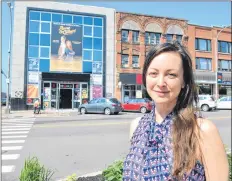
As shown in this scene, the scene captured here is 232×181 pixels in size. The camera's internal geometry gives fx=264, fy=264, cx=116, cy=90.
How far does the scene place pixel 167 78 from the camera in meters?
1.45

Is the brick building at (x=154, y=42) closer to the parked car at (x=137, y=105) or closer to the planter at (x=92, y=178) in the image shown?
the parked car at (x=137, y=105)

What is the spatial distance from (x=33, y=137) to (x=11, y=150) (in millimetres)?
2188

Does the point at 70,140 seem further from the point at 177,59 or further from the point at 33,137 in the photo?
the point at 177,59

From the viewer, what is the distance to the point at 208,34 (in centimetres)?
3634

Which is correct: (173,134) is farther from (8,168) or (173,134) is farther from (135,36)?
(135,36)

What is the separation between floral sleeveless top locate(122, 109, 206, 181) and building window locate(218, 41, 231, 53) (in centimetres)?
3847

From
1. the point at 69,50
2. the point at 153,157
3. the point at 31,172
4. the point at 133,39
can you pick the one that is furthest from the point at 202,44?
the point at 153,157

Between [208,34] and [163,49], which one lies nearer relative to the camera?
[163,49]

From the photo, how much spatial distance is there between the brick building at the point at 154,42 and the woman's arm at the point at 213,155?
23614 mm

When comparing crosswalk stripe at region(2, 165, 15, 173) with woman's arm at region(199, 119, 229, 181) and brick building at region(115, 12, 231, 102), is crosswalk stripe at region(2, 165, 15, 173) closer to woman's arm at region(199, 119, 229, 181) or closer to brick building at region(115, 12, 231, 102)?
woman's arm at region(199, 119, 229, 181)


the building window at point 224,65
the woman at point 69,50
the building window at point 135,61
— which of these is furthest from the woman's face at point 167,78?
the building window at point 224,65

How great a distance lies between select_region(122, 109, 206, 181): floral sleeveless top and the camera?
4.48ft

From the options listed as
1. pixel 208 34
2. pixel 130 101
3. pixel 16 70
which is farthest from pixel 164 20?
pixel 16 70

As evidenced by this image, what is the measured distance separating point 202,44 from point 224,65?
15.3 ft
